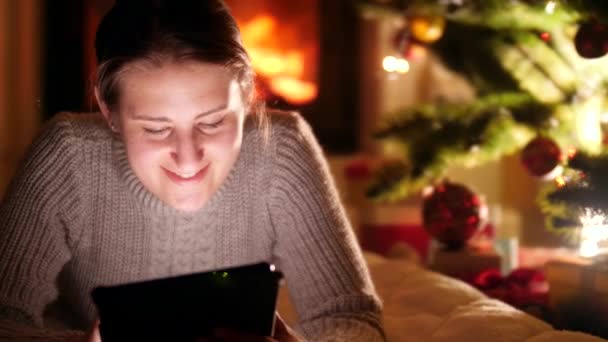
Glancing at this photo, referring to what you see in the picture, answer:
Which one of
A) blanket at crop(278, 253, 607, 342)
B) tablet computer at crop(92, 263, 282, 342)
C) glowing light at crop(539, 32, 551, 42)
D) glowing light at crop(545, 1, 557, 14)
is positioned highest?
glowing light at crop(545, 1, 557, 14)

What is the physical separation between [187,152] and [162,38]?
130mm

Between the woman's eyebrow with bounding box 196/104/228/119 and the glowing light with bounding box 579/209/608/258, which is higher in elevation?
the woman's eyebrow with bounding box 196/104/228/119

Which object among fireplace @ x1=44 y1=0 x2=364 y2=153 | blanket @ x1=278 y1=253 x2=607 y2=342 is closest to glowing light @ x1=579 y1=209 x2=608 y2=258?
blanket @ x1=278 y1=253 x2=607 y2=342

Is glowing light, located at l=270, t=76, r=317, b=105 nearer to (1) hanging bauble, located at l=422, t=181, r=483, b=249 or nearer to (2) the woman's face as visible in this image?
(1) hanging bauble, located at l=422, t=181, r=483, b=249

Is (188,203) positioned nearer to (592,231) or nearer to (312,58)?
(592,231)

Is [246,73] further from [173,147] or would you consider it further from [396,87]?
[396,87]

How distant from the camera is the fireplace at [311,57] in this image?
282 cm

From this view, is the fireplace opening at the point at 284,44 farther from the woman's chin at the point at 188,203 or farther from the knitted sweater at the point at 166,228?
the woman's chin at the point at 188,203

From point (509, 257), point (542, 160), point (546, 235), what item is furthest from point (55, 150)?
point (546, 235)

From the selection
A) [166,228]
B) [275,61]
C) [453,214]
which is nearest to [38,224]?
[166,228]

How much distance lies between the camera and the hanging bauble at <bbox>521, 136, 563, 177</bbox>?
5.01 feet

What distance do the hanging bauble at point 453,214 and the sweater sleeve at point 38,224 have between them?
2.77ft

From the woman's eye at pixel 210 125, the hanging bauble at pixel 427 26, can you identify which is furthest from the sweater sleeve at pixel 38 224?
the hanging bauble at pixel 427 26

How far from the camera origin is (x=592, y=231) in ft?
4.19
